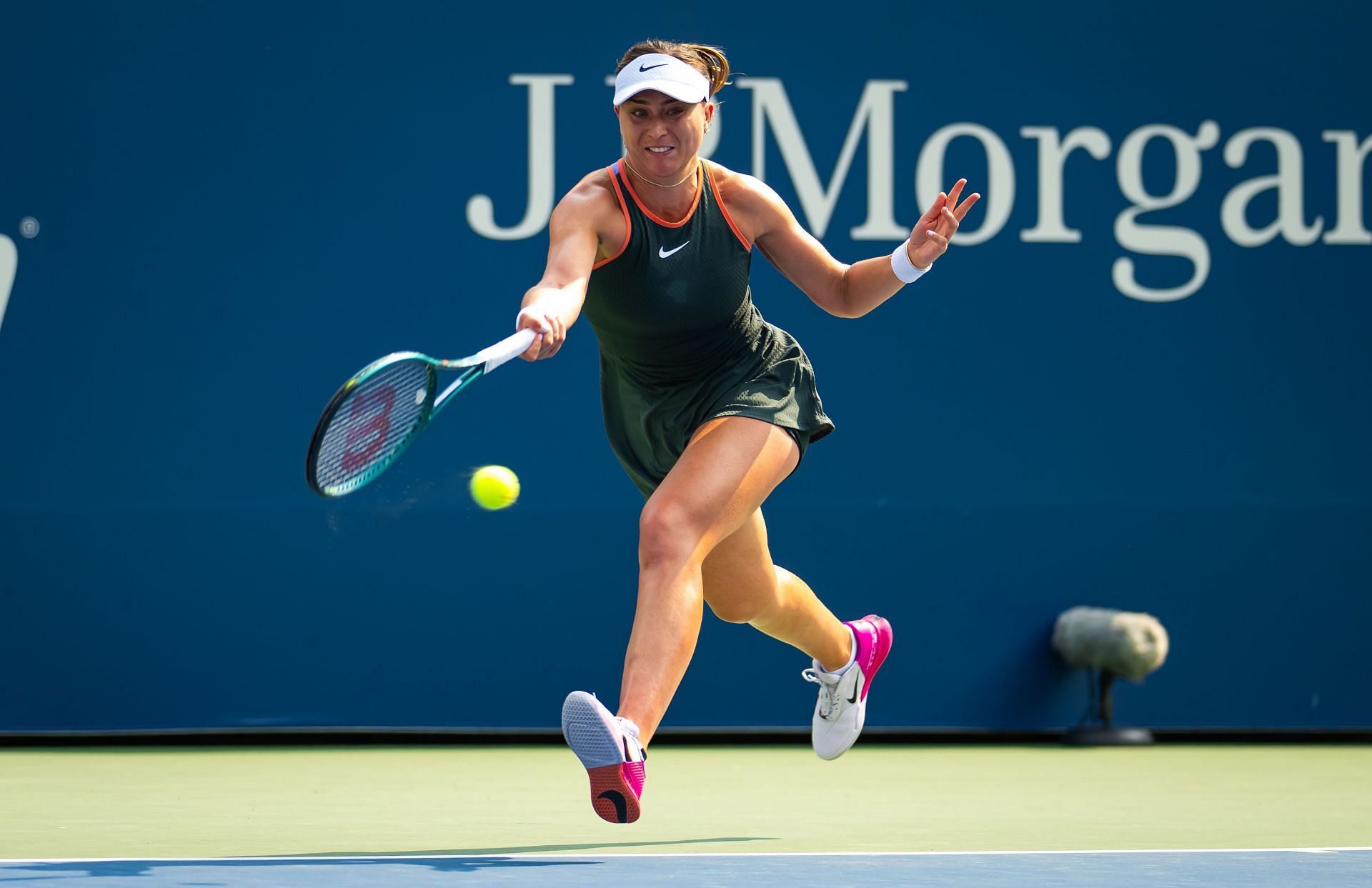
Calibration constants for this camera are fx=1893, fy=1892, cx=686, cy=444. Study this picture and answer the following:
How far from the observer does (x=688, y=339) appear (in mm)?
3848

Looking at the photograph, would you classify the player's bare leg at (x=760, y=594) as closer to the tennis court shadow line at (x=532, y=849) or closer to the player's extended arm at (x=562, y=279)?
the tennis court shadow line at (x=532, y=849)

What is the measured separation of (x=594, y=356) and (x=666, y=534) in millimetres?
2516

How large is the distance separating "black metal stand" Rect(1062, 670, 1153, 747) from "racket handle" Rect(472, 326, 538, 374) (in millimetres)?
3271

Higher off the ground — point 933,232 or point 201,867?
point 933,232

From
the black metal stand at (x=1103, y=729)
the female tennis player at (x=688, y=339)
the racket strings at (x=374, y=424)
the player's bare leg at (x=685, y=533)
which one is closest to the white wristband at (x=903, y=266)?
the female tennis player at (x=688, y=339)

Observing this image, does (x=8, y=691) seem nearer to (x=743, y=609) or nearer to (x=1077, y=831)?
(x=743, y=609)

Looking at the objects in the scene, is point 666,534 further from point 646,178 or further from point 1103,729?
point 1103,729

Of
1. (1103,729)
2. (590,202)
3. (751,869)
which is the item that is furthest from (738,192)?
(1103,729)

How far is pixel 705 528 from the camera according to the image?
3.53 meters

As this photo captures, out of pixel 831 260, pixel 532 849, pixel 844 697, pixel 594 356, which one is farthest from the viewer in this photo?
pixel 594 356

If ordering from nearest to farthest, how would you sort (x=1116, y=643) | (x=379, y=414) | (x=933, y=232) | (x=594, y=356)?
(x=379, y=414), (x=933, y=232), (x=1116, y=643), (x=594, y=356)

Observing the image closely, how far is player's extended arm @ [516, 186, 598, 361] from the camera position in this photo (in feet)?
10.4

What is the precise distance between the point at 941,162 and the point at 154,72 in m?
2.46

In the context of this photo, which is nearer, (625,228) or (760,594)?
(625,228)
